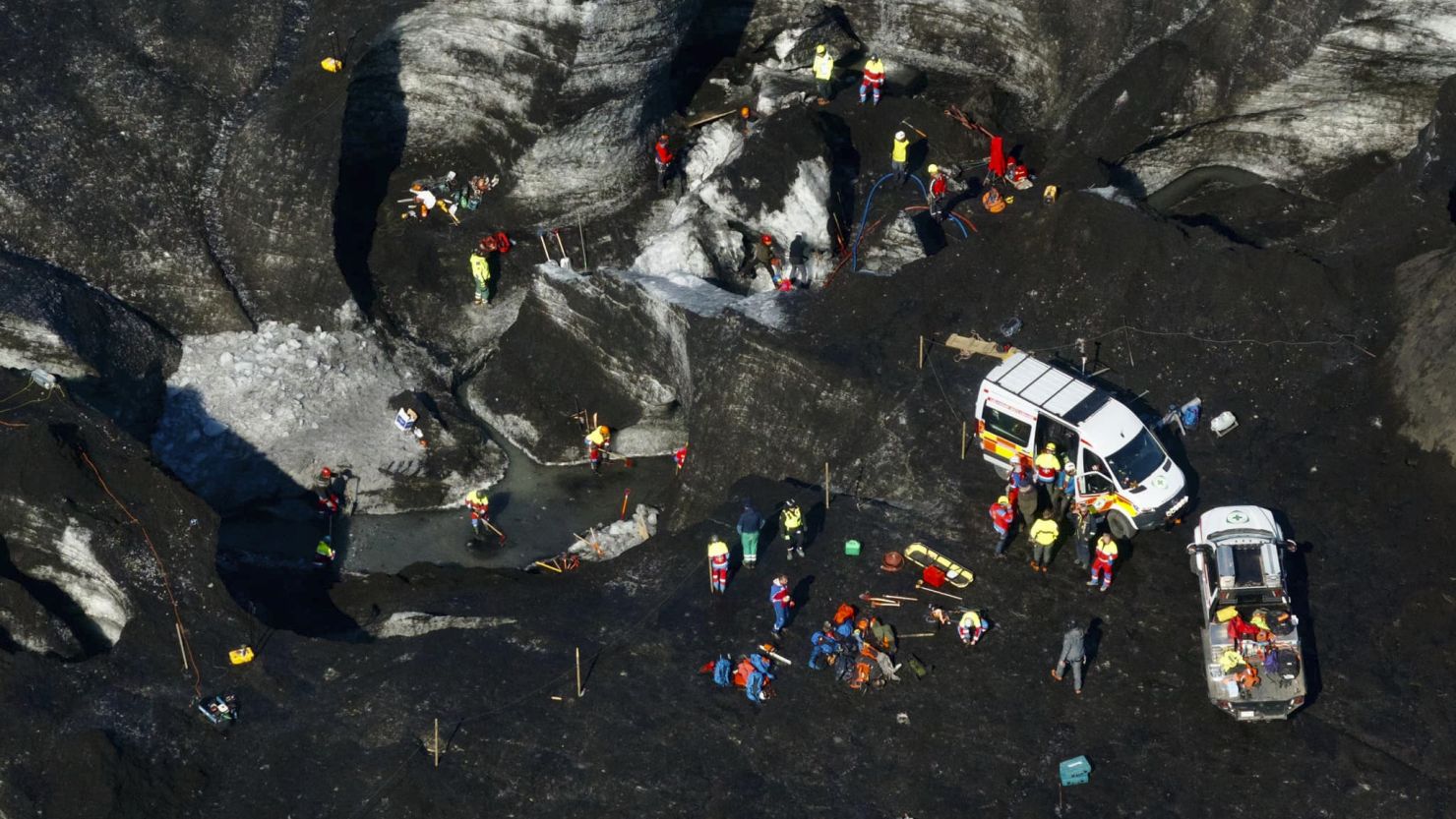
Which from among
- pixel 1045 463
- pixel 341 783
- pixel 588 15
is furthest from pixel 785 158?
pixel 341 783

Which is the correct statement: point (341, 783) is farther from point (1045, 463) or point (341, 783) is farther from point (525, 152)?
point (525, 152)

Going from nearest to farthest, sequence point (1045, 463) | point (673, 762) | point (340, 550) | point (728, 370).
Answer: point (673, 762) < point (1045, 463) < point (728, 370) < point (340, 550)

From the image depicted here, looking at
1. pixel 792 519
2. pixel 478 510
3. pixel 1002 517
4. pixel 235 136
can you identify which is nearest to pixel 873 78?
pixel 478 510

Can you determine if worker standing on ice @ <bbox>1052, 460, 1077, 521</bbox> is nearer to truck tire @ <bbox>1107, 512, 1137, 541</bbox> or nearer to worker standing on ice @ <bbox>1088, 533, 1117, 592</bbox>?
truck tire @ <bbox>1107, 512, 1137, 541</bbox>

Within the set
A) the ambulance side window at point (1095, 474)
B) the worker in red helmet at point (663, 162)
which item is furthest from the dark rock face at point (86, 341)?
the ambulance side window at point (1095, 474)

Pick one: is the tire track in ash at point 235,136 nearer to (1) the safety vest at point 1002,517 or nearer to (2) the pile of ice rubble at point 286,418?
(2) the pile of ice rubble at point 286,418

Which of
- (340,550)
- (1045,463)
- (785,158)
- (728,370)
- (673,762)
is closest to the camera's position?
(673,762)

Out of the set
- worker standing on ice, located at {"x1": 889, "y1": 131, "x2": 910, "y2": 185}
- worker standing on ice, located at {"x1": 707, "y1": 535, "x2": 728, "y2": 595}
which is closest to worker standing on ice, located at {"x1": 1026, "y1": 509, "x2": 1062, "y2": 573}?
worker standing on ice, located at {"x1": 707, "y1": 535, "x2": 728, "y2": 595}
